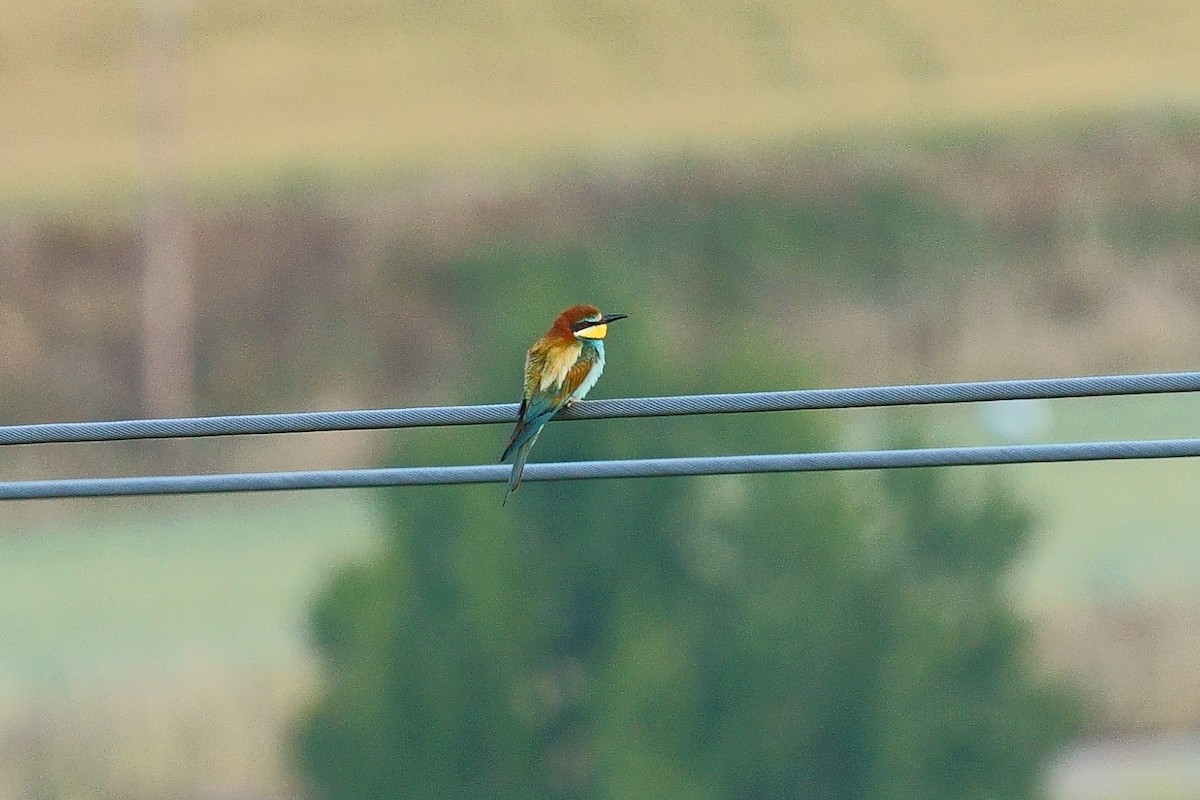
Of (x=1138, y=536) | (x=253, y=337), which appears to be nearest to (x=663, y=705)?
(x=1138, y=536)

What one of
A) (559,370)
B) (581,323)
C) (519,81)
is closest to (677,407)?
(559,370)

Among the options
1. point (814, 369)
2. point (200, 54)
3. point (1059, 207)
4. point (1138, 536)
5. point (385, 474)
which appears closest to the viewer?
point (385, 474)

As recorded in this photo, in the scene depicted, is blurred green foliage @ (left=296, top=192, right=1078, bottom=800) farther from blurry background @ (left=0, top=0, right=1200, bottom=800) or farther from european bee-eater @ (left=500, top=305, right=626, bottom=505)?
european bee-eater @ (left=500, top=305, right=626, bottom=505)

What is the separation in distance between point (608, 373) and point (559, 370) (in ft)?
71.2

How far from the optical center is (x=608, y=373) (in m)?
25.8

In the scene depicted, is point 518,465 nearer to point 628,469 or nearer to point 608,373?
point 628,469

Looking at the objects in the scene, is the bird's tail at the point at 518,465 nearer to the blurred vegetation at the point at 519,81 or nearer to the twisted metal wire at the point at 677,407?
the twisted metal wire at the point at 677,407

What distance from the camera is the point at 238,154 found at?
100ft

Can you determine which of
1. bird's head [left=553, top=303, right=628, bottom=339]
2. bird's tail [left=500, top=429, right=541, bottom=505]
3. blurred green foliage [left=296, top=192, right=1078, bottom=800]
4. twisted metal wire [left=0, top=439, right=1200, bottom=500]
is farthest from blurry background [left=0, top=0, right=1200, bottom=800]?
twisted metal wire [left=0, top=439, right=1200, bottom=500]

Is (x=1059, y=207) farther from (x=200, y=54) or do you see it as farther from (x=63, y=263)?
(x=63, y=263)

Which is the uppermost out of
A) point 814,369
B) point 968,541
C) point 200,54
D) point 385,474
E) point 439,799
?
point 200,54

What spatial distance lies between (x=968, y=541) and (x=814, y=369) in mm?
3316

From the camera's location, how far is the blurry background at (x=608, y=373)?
24.2 m

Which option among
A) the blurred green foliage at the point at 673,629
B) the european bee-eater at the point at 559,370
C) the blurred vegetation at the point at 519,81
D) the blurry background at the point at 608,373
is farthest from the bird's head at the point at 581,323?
the blurred vegetation at the point at 519,81
